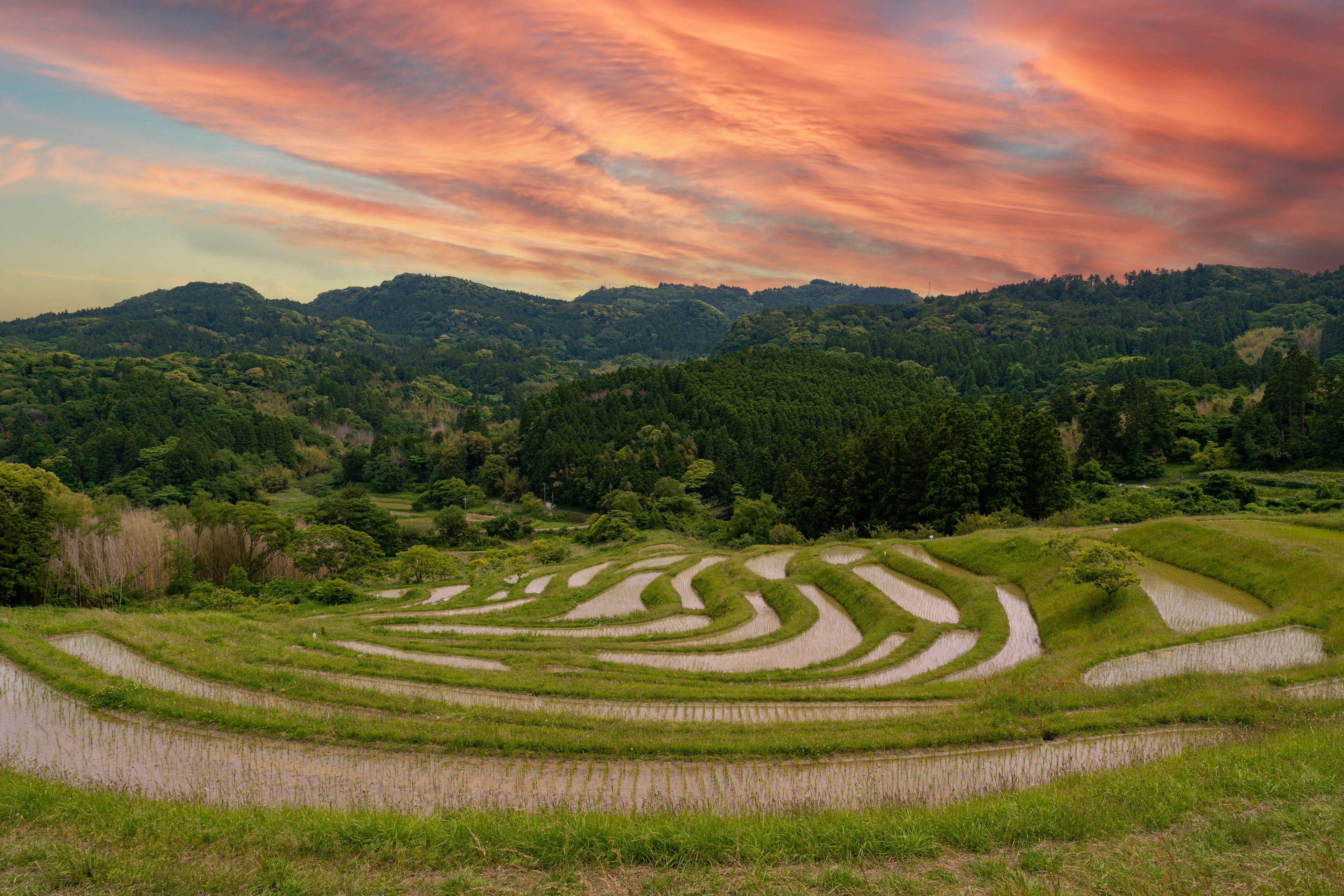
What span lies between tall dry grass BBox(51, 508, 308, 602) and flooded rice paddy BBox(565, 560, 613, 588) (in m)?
24.9

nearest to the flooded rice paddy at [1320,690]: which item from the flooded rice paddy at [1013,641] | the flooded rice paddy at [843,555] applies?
the flooded rice paddy at [1013,641]

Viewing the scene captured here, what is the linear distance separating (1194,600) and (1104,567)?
12.0 ft

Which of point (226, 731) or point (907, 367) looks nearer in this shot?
point (226, 731)

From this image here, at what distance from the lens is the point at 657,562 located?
45.3 meters

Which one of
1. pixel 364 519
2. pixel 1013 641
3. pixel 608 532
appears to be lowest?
pixel 364 519

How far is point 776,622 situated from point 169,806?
22.1 meters

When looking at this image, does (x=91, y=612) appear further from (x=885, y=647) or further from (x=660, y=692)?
(x=885, y=647)

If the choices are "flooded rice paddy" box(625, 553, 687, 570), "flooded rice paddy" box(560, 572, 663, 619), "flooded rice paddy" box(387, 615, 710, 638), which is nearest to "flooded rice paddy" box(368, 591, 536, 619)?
"flooded rice paddy" box(387, 615, 710, 638)

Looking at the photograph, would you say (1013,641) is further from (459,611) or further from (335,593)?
(335,593)

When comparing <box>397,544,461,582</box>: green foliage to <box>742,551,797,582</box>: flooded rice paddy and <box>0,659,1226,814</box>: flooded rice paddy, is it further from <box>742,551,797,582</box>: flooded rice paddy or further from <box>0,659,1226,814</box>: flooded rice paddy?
<box>0,659,1226,814</box>: flooded rice paddy

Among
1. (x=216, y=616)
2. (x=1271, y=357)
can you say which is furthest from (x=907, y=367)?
(x=216, y=616)

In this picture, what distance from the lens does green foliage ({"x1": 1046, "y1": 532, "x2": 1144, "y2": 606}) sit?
75.7ft

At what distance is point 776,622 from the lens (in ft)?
94.7

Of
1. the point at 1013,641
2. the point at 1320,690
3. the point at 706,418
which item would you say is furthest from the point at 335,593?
the point at 706,418
